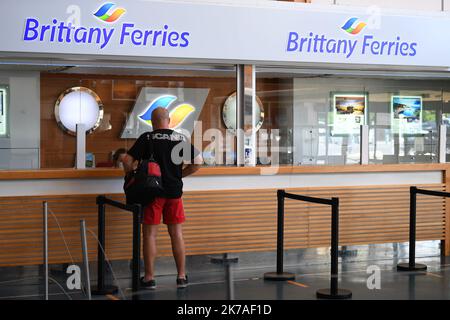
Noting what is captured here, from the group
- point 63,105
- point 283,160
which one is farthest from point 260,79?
point 63,105

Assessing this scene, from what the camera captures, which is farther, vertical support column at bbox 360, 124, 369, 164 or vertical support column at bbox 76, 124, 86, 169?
vertical support column at bbox 360, 124, 369, 164

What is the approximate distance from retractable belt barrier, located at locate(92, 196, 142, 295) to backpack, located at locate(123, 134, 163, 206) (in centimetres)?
24

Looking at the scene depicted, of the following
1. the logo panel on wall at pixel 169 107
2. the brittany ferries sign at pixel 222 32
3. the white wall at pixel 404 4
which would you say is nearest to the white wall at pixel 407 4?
the white wall at pixel 404 4

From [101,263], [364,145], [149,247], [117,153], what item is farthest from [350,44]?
[101,263]

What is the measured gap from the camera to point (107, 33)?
877cm

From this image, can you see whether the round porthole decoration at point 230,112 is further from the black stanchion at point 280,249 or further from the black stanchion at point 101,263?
the black stanchion at point 101,263

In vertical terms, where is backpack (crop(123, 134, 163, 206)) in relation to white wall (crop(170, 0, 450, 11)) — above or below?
below

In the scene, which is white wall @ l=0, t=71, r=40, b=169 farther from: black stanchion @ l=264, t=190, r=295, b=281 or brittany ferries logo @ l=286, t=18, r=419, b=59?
brittany ferries logo @ l=286, t=18, r=419, b=59

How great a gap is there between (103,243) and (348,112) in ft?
13.6

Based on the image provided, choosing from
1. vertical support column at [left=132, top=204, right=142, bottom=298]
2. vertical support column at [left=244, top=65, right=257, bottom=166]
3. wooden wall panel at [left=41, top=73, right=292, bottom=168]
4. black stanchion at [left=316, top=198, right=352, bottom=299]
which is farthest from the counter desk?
black stanchion at [left=316, top=198, right=352, bottom=299]

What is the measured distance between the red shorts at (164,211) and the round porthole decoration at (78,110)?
167 centimetres

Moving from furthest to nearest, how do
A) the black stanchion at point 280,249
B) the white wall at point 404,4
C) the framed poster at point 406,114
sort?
the framed poster at point 406,114 < the white wall at point 404,4 < the black stanchion at point 280,249

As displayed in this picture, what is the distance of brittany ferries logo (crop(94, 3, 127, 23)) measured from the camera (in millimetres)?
8711

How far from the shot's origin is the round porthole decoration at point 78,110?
29.5 feet
